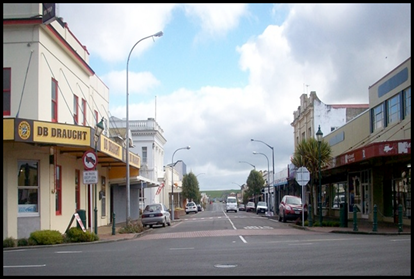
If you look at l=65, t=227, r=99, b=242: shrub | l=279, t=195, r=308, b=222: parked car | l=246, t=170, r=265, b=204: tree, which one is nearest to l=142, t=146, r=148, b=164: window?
l=279, t=195, r=308, b=222: parked car

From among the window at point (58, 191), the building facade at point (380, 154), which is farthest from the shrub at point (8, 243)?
the building facade at point (380, 154)

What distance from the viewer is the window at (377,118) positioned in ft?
102

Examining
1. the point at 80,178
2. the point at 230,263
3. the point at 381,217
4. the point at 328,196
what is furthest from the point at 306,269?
the point at 328,196

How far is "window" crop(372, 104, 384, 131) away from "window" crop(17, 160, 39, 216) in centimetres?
1953

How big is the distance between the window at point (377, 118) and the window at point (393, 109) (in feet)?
3.75

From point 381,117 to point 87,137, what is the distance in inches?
682

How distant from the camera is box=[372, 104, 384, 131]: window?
31.0m

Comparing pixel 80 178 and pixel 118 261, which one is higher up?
pixel 80 178

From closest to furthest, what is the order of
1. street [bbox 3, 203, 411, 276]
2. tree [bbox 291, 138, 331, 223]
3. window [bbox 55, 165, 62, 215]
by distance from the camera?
1. street [bbox 3, 203, 411, 276]
2. window [bbox 55, 165, 62, 215]
3. tree [bbox 291, 138, 331, 223]

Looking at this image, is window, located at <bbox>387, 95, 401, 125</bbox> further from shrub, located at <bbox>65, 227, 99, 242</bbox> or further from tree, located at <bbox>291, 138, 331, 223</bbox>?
shrub, located at <bbox>65, 227, 99, 242</bbox>

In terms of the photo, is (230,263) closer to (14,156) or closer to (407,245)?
(407,245)

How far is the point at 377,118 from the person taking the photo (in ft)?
104

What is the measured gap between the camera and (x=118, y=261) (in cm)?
1377

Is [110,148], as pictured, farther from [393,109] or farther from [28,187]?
[393,109]
